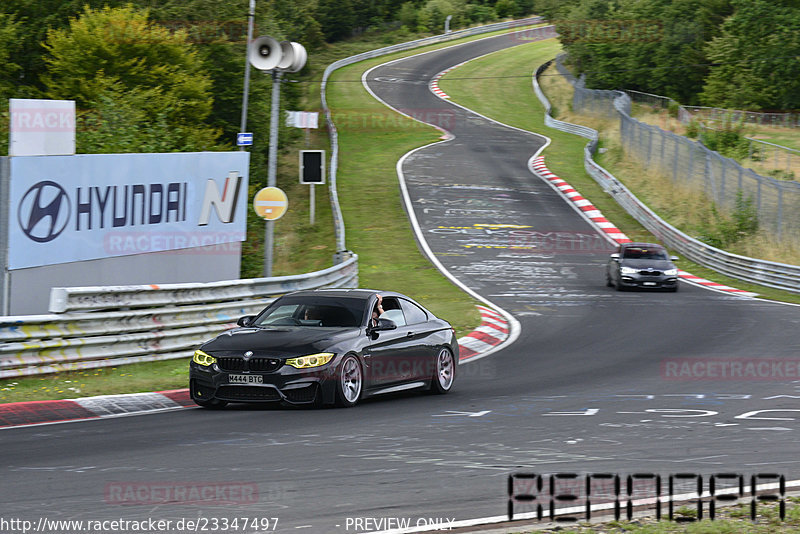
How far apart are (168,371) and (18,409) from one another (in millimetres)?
3547

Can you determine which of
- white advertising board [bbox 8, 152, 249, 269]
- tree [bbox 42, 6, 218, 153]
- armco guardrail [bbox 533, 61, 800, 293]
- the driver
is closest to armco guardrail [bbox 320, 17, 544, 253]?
tree [bbox 42, 6, 218, 153]

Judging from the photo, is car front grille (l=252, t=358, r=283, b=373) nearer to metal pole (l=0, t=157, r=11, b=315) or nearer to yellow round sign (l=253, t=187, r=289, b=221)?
metal pole (l=0, t=157, r=11, b=315)

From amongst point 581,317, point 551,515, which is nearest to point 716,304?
point 581,317

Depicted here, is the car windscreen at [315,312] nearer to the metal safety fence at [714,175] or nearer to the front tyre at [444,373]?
the front tyre at [444,373]

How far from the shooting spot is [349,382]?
12.6 m

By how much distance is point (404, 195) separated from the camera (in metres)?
47.4

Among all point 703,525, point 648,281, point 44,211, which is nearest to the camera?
point 703,525

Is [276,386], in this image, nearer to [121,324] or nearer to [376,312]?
[376,312]

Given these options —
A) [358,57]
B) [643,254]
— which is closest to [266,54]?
[643,254]

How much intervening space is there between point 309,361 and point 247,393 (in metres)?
0.75

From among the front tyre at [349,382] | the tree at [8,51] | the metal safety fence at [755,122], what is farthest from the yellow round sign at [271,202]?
the metal safety fence at [755,122]

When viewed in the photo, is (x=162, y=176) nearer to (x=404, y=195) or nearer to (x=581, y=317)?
(x=581, y=317)

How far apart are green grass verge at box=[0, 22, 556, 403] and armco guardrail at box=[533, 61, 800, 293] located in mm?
9189

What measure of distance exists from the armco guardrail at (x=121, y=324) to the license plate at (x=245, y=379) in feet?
10.3
